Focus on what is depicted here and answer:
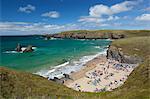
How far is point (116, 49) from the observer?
264ft

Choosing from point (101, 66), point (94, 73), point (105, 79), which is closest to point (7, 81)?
point (105, 79)

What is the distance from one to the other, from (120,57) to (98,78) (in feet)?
75.3

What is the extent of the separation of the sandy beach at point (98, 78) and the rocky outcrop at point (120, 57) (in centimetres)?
266

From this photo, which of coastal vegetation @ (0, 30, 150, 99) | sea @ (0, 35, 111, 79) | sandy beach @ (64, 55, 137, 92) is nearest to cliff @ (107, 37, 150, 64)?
sandy beach @ (64, 55, 137, 92)

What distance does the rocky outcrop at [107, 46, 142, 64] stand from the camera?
69.6 m

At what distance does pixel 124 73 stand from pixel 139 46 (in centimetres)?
2112

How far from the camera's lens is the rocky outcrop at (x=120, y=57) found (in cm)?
6956

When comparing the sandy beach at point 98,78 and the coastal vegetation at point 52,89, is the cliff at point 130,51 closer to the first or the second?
the sandy beach at point 98,78

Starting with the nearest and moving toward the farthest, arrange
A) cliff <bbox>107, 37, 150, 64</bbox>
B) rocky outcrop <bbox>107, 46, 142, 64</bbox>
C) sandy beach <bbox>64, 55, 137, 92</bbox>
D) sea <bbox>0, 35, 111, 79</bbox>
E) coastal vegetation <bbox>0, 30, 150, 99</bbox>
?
1. coastal vegetation <bbox>0, 30, 150, 99</bbox>
2. sandy beach <bbox>64, 55, 137, 92</bbox>
3. sea <bbox>0, 35, 111, 79</bbox>
4. rocky outcrop <bbox>107, 46, 142, 64</bbox>
5. cliff <bbox>107, 37, 150, 64</bbox>

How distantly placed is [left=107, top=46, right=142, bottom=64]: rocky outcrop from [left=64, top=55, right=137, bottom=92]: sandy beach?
2.66m

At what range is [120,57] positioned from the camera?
2987 inches

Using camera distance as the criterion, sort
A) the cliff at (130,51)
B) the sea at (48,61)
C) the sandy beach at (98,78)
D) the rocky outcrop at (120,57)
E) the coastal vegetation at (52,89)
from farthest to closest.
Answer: the cliff at (130,51) < the rocky outcrop at (120,57) < the sea at (48,61) < the sandy beach at (98,78) < the coastal vegetation at (52,89)

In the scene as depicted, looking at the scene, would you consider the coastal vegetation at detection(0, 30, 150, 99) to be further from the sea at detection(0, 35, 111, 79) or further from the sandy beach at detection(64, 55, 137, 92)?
the sea at detection(0, 35, 111, 79)

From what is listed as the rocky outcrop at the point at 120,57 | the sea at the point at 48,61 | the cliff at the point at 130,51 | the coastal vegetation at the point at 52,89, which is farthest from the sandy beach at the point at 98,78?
the coastal vegetation at the point at 52,89
